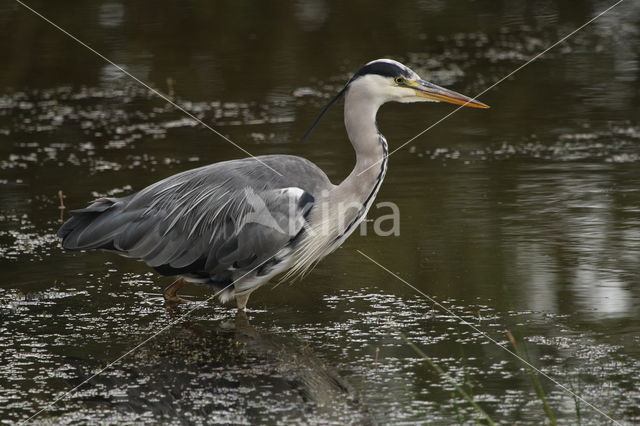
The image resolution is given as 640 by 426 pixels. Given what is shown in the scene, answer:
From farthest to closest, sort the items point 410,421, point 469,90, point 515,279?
point 469,90
point 515,279
point 410,421

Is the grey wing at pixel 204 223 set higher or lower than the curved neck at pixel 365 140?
lower

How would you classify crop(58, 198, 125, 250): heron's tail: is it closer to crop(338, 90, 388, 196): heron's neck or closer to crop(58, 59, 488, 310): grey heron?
crop(58, 59, 488, 310): grey heron

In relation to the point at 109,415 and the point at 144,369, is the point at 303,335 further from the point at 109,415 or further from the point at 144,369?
the point at 109,415

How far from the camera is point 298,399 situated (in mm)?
4828

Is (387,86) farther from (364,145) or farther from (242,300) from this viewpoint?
(242,300)

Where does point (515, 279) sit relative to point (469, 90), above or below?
below

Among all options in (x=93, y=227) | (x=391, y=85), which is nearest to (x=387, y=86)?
(x=391, y=85)

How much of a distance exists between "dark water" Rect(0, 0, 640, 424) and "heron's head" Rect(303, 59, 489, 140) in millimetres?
1138

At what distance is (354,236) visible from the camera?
25.4 ft

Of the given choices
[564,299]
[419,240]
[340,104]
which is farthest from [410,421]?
[340,104]

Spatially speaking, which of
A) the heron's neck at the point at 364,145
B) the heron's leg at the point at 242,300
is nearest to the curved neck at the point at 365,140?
the heron's neck at the point at 364,145

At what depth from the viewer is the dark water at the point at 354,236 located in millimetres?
4957

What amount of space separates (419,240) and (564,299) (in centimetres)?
150

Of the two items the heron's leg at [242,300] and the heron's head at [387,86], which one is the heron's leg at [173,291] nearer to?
the heron's leg at [242,300]
